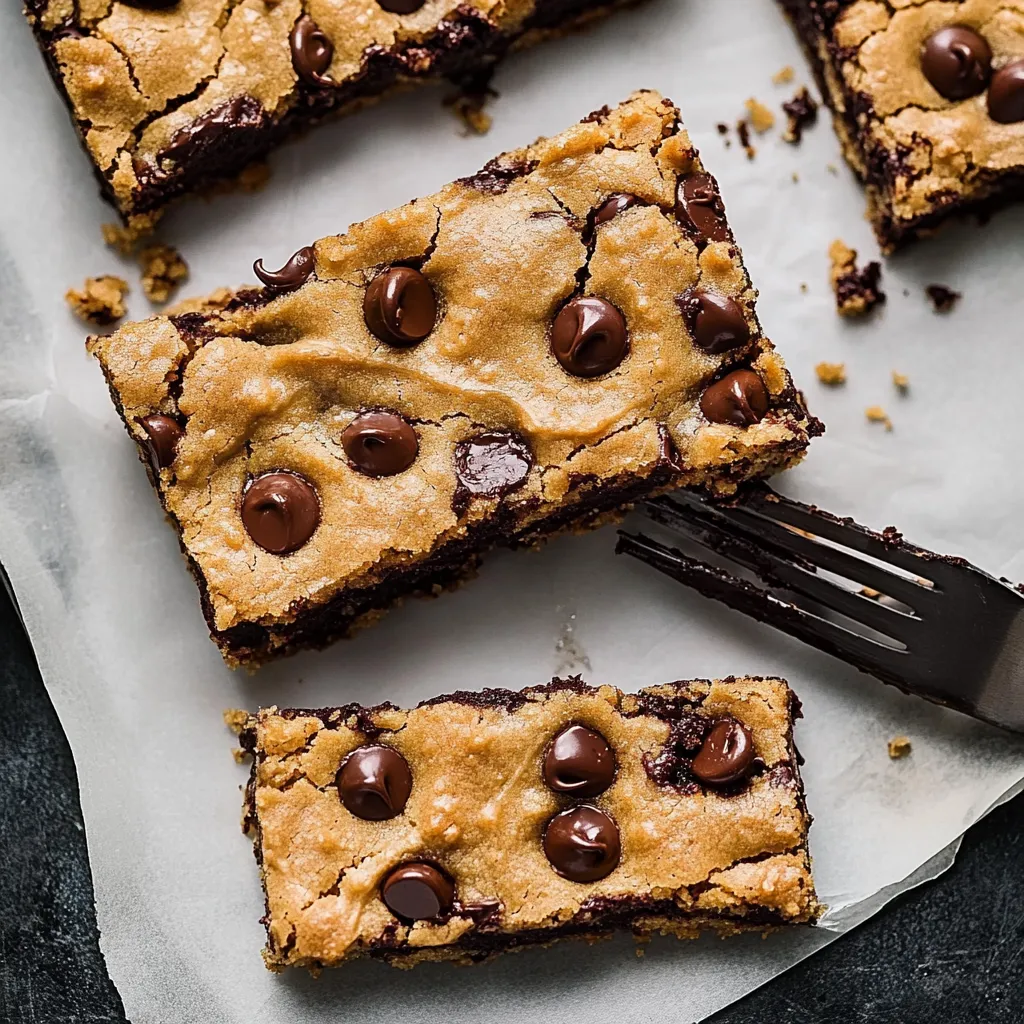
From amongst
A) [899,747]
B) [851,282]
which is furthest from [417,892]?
[851,282]

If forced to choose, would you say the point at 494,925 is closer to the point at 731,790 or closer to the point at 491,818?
the point at 491,818

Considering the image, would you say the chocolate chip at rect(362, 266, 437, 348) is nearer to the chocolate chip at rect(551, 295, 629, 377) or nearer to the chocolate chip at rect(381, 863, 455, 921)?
the chocolate chip at rect(551, 295, 629, 377)

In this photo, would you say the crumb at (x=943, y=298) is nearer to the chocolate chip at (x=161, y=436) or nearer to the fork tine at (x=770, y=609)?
the fork tine at (x=770, y=609)

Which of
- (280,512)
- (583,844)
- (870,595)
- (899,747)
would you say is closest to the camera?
(583,844)

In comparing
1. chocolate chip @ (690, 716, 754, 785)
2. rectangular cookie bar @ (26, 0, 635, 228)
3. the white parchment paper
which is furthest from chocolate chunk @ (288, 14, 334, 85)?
chocolate chip @ (690, 716, 754, 785)

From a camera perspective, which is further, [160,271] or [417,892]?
[160,271]

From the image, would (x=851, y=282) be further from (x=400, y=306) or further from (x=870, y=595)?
(x=400, y=306)
